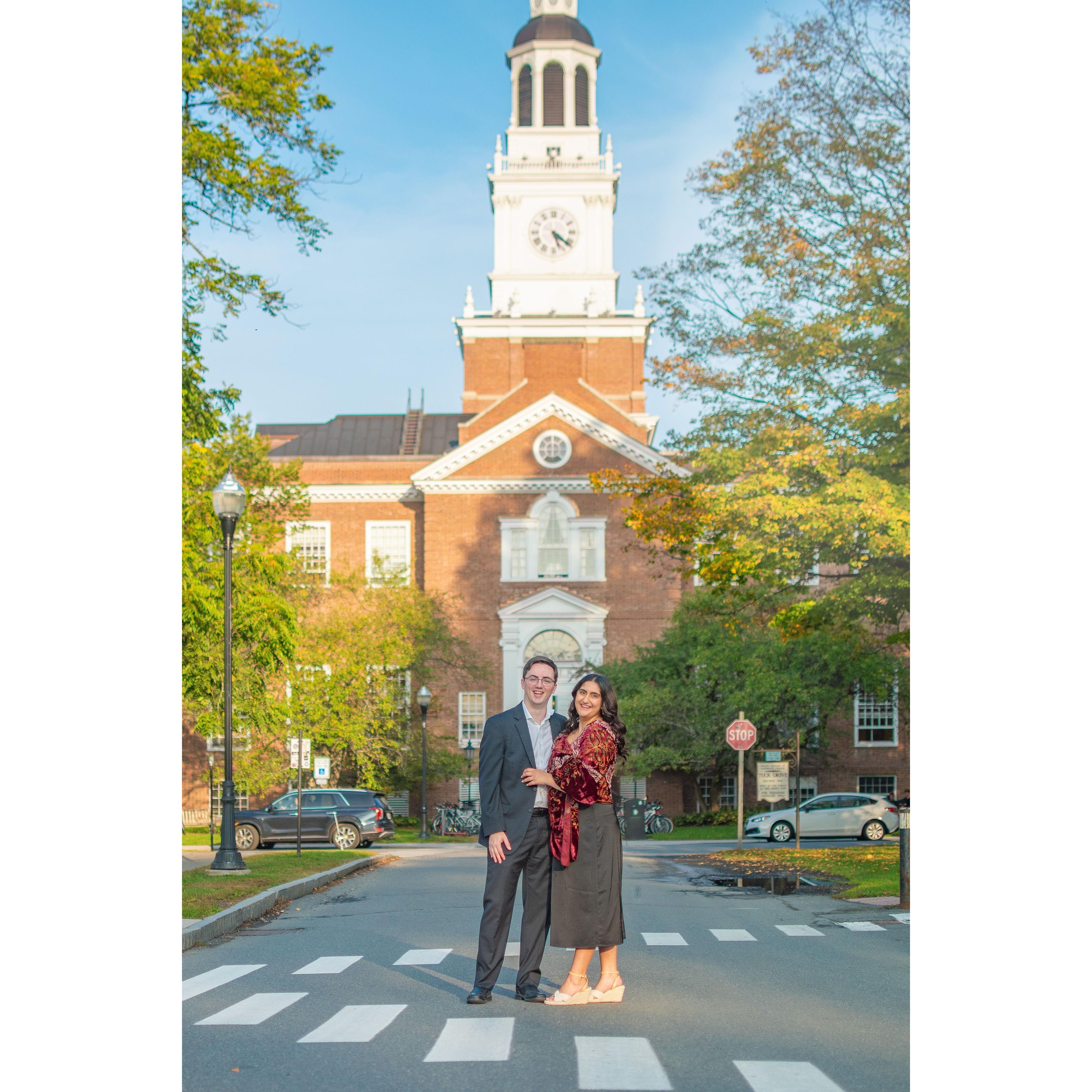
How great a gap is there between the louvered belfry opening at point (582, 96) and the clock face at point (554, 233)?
448 centimetres

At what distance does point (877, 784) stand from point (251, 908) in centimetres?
4001

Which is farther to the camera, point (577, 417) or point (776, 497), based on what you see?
point (577, 417)

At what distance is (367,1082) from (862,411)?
1313 centimetres

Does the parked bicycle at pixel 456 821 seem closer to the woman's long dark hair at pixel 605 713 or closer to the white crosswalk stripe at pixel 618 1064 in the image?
the woman's long dark hair at pixel 605 713

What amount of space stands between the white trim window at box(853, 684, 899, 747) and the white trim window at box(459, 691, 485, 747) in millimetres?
13620

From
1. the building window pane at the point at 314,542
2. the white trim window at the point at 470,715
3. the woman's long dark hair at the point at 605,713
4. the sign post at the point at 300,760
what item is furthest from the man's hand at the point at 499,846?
the building window pane at the point at 314,542

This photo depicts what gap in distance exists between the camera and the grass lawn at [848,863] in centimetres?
1766

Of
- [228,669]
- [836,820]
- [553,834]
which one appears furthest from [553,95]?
[553,834]

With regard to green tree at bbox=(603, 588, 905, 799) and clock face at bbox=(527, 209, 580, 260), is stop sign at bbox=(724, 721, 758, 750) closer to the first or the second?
green tree at bbox=(603, 588, 905, 799)

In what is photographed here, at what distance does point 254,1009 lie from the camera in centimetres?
838

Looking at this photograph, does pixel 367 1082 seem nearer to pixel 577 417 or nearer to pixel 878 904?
pixel 878 904

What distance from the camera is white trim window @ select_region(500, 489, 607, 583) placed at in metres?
51.2
